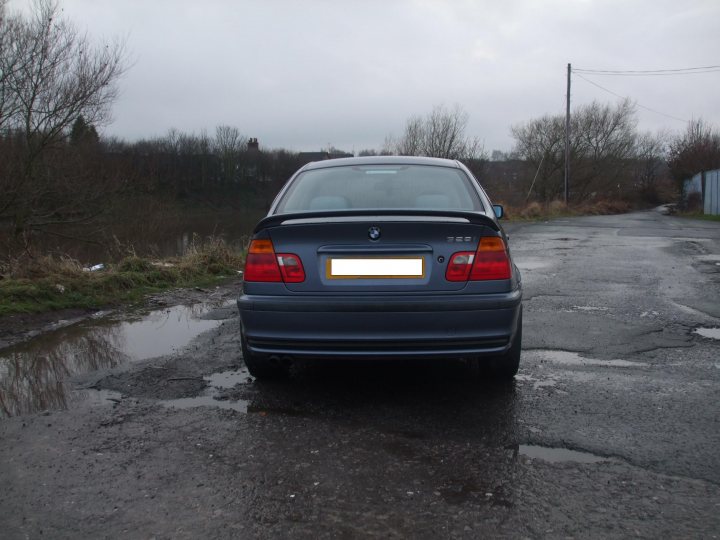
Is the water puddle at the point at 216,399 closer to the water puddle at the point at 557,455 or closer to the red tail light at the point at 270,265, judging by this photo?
the red tail light at the point at 270,265

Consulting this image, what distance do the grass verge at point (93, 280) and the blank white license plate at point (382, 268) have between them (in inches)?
169

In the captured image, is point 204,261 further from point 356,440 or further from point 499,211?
point 356,440

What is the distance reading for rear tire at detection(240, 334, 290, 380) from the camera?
3904 mm

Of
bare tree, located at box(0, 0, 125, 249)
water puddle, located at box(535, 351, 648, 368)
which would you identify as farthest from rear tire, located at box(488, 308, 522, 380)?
bare tree, located at box(0, 0, 125, 249)

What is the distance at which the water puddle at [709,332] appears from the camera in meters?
5.31

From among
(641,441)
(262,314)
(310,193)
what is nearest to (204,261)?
(310,193)

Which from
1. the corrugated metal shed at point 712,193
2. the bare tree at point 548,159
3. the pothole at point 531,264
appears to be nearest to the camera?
the pothole at point 531,264

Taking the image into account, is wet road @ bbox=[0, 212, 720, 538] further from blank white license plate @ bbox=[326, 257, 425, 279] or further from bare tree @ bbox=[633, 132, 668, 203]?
bare tree @ bbox=[633, 132, 668, 203]

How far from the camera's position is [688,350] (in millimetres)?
4840

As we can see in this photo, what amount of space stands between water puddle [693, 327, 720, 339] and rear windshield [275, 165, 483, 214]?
274 cm

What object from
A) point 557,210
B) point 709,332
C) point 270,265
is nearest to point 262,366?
point 270,265

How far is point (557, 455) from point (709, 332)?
339 centimetres

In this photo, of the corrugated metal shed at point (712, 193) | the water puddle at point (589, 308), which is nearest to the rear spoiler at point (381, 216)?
the water puddle at point (589, 308)

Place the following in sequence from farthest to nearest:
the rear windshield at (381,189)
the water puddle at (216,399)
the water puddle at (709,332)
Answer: the water puddle at (709,332)
the rear windshield at (381,189)
the water puddle at (216,399)
